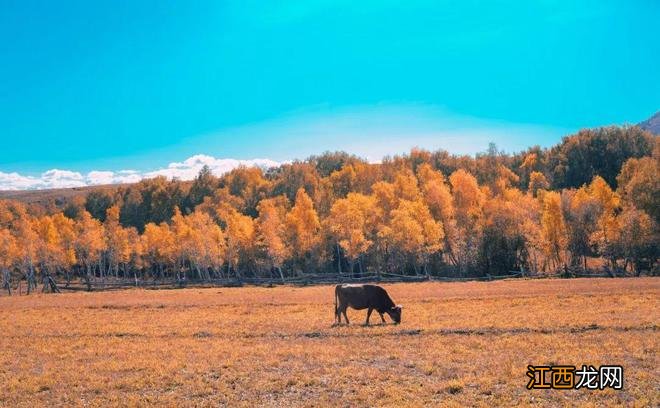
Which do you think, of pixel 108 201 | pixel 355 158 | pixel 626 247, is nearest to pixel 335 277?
pixel 626 247

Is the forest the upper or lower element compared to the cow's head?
upper

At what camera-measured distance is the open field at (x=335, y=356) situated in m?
12.9

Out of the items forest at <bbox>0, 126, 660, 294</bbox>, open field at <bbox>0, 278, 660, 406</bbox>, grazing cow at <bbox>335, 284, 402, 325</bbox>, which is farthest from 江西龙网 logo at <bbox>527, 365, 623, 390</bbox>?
forest at <bbox>0, 126, 660, 294</bbox>

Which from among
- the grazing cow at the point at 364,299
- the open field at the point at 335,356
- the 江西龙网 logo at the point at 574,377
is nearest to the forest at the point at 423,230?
the open field at the point at 335,356

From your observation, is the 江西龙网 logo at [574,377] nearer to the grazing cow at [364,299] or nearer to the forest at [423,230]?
the grazing cow at [364,299]

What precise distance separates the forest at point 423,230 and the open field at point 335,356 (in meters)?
38.2

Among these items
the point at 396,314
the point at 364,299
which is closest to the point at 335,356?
the point at 396,314

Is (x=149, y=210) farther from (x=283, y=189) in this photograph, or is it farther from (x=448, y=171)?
(x=448, y=171)

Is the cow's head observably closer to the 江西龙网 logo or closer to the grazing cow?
the grazing cow

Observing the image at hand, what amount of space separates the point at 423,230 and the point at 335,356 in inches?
2140

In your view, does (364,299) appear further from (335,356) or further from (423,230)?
(423,230)

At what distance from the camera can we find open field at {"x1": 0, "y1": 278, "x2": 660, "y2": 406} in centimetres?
1290

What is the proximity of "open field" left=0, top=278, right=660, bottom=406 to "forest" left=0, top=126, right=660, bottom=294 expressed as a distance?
38158mm

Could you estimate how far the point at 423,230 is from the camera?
7000cm
